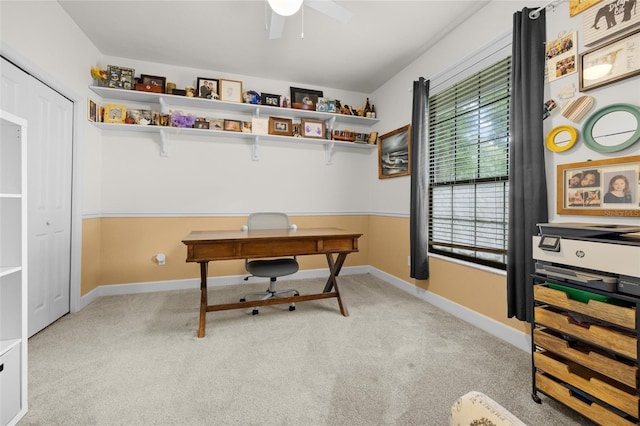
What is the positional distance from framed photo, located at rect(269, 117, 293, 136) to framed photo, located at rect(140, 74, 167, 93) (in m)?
1.26

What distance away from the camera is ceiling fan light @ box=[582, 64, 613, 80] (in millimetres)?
1603

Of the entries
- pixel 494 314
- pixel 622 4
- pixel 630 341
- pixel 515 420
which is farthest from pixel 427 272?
pixel 515 420

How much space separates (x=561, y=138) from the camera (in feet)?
5.98

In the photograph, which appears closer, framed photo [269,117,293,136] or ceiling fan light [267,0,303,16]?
ceiling fan light [267,0,303,16]

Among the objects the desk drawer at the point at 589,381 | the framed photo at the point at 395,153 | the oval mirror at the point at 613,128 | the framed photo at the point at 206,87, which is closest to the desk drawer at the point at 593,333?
the desk drawer at the point at 589,381

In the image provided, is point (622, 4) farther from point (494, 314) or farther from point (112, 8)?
point (112, 8)

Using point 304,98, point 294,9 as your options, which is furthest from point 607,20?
point 304,98

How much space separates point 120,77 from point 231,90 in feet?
3.83

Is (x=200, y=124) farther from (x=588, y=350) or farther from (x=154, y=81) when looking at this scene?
(x=588, y=350)

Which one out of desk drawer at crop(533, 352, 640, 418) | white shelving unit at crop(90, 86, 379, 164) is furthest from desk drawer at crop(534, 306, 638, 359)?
white shelving unit at crop(90, 86, 379, 164)

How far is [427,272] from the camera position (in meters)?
2.98

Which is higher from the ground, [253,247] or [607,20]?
[607,20]

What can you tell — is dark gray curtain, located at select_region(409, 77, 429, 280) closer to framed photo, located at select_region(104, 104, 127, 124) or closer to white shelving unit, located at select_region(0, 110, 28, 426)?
white shelving unit, located at select_region(0, 110, 28, 426)

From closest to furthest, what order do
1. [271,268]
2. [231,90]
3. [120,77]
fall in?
[271,268]
[120,77]
[231,90]
